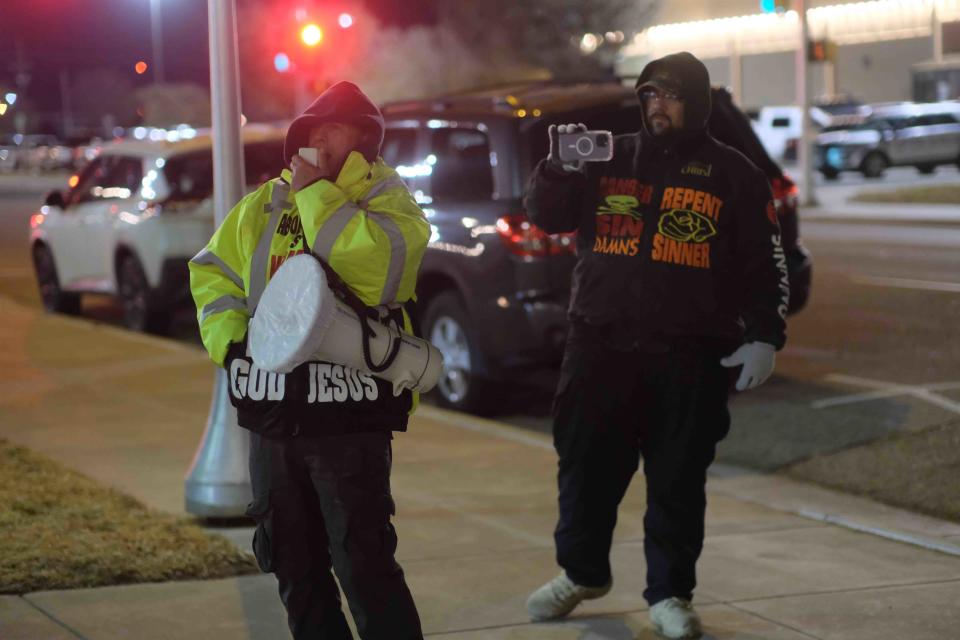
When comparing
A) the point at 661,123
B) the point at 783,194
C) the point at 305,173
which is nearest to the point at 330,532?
the point at 305,173

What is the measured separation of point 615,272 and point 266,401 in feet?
5.03

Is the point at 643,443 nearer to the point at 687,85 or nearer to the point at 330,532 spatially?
the point at 687,85

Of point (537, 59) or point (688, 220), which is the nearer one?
point (688, 220)

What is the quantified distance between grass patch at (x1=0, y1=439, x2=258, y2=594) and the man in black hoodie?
5.20 feet

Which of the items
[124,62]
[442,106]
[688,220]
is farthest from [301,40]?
[124,62]

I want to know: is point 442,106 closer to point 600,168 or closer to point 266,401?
point 600,168

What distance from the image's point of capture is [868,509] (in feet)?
23.3

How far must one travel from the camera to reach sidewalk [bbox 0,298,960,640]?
5215mm

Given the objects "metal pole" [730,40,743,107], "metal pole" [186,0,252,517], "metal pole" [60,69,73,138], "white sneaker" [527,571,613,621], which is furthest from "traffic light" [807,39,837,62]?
"metal pole" [60,69,73,138]

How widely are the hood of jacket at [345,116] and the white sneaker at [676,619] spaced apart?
1.91 meters

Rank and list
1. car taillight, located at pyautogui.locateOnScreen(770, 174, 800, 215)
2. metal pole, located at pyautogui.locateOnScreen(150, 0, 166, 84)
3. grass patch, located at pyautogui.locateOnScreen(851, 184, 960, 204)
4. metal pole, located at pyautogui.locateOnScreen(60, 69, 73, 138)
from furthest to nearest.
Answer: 1. metal pole, located at pyautogui.locateOnScreen(60, 69, 73, 138)
2. metal pole, located at pyautogui.locateOnScreen(150, 0, 166, 84)
3. grass patch, located at pyautogui.locateOnScreen(851, 184, 960, 204)
4. car taillight, located at pyautogui.locateOnScreen(770, 174, 800, 215)

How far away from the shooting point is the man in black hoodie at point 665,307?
5.03 m

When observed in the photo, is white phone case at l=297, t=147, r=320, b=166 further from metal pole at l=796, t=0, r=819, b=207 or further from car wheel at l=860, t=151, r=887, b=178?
car wheel at l=860, t=151, r=887, b=178

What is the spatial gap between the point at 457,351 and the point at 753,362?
184 inches
